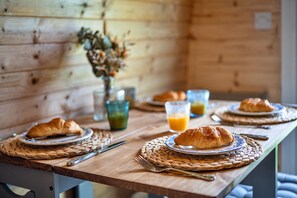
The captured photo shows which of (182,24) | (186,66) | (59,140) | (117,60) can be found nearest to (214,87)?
(186,66)

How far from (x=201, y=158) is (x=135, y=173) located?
208 mm

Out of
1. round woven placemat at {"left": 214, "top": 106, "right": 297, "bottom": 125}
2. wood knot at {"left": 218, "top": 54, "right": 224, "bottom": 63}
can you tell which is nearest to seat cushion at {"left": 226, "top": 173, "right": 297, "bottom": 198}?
round woven placemat at {"left": 214, "top": 106, "right": 297, "bottom": 125}

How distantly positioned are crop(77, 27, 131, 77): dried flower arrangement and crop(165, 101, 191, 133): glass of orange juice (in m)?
0.39

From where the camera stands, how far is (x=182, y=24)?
9.23 ft

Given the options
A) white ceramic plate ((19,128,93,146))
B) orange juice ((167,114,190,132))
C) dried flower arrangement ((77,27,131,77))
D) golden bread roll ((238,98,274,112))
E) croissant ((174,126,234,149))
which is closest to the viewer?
croissant ((174,126,234,149))

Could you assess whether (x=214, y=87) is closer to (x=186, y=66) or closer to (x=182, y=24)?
(x=186, y=66)

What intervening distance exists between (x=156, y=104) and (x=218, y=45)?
3.43 ft

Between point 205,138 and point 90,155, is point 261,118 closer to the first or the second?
point 205,138

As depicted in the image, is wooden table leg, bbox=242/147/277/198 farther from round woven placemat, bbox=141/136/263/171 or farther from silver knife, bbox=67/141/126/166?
silver knife, bbox=67/141/126/166

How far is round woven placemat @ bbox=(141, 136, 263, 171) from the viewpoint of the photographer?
3.56 feet

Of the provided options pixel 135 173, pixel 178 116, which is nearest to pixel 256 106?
pixel 178 116

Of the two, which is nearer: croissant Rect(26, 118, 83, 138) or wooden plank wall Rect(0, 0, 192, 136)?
croissant Rect(26, 118, 83, 138)

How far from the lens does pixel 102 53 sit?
69.4 inches

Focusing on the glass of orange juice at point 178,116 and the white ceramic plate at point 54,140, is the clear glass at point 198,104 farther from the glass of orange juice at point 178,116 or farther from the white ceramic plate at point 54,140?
the white ceramic plate at point 54,140
